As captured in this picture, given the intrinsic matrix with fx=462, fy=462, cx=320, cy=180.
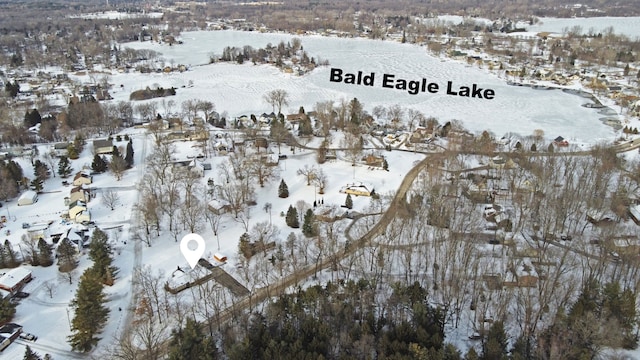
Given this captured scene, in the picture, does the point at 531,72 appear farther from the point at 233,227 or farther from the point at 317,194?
the point at 233,227

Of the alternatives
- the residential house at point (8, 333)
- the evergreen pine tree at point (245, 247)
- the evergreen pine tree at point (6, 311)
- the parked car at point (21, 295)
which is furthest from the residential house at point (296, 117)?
the residential house at point (8, 333)

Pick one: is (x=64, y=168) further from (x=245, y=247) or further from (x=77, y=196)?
(x=245, y=247)

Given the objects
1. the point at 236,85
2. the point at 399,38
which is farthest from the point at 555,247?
the point at 399,38

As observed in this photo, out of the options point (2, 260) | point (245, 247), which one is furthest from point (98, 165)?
point (245, 247)

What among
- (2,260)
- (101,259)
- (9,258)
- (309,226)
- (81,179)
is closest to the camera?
(101,259)

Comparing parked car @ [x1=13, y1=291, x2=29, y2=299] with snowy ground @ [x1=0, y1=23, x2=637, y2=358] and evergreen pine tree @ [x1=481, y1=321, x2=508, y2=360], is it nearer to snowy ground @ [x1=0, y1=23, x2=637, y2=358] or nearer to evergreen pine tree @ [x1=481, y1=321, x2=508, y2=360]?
snowy ground @ [x1=0, y1=23, x2=637, y2=358]

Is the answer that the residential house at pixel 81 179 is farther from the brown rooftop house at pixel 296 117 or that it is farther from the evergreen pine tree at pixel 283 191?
the brown rooftop house at pixel 296 117
